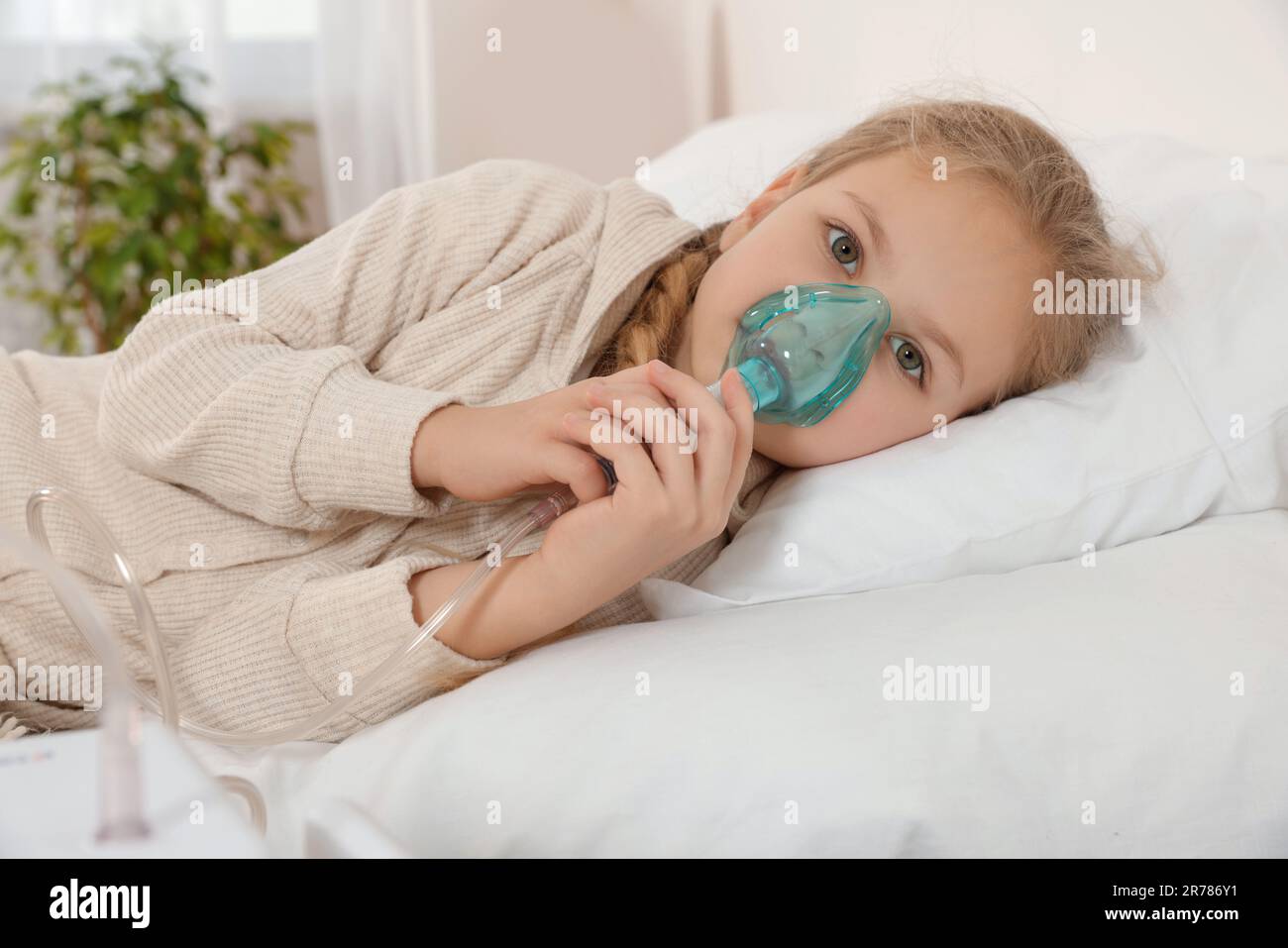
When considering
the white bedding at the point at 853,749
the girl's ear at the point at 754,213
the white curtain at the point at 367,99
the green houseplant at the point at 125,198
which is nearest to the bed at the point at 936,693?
the white bedding at the point at 853,749

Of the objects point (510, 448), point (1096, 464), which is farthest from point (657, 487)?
point (1096, 464)

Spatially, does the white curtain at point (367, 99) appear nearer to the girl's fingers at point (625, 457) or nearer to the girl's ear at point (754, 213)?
the girl's ear at point (754, 213)

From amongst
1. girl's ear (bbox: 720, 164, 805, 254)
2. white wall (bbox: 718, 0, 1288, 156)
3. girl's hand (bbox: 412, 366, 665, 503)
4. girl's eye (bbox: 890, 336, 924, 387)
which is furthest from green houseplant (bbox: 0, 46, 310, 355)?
girl's eye (bbox: 890, 336, 924, 387)

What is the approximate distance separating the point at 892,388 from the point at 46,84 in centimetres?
242

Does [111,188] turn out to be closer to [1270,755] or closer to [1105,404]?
[1105,404]

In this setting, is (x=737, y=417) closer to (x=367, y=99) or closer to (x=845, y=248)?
(x=845, y=248)

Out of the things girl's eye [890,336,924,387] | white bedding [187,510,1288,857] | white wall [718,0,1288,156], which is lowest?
white bedding [187,510,1288,857]

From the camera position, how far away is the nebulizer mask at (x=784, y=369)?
0.85 m

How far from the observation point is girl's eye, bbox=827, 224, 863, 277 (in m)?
1.00

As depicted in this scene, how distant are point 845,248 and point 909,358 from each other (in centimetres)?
11

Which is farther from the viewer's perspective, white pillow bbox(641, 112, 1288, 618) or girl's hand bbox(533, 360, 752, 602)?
white pillow bbox(641, 112, 1288, 618)

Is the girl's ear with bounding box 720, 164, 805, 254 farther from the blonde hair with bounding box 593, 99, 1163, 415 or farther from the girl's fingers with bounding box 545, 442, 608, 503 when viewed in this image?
the girl's fingers with bounding box 545, 442, 608, 503

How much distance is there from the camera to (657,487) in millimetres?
805
